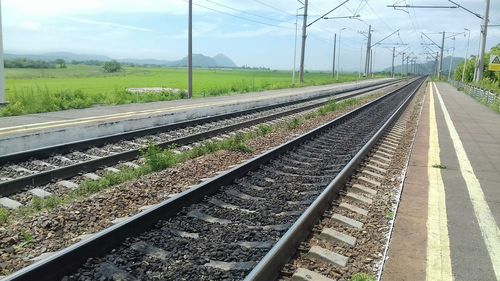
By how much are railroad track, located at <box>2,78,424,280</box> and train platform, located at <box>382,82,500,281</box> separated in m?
1.09

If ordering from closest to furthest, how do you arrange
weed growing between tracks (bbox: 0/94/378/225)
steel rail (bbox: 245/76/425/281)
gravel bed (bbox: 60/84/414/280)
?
steel rail (bbox: 245/76/425/281) < gravel bed (bbox: 60/84/414/280) < weed growing between tracks (bbox: 0/94/378/225)

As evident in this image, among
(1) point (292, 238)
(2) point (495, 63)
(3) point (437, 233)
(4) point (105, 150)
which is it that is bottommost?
(4) point (105, 150)

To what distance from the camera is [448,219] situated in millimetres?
6355

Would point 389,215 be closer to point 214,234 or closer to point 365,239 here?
point 365,239

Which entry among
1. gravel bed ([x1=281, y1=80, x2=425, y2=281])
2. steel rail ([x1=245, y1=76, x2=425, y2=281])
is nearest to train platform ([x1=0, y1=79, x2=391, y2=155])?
steel rail ([x1=245, y1=76, x2=425, y2=281])

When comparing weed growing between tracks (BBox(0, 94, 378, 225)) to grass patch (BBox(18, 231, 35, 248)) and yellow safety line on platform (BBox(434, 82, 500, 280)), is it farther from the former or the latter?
yellow safety line on platform (BBox(434, 82, 500, 280))

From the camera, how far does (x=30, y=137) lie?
36.1 feet

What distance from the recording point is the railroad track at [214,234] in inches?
165

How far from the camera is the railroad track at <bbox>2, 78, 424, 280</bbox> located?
165 inches

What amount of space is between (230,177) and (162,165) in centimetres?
220

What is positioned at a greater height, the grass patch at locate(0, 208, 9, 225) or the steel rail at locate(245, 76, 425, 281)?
the steel rail at locate(245, 76, 425, 281)

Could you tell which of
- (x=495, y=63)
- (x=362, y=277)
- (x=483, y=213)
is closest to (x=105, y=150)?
Result: (x=483, y=213)

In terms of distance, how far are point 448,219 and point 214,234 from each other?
3200 mm

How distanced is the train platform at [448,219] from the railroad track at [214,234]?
42.9 inches
